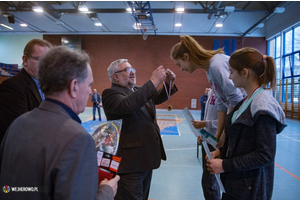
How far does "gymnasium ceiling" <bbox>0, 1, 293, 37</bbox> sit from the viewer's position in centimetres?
1128

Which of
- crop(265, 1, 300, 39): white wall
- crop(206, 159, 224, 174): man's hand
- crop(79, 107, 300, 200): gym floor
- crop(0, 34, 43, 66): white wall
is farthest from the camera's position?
crop(0, 34, 43, 66): white wall

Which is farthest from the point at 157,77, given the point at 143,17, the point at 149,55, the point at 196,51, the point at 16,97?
the point at 149,55

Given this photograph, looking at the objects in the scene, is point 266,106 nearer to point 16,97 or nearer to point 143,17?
point 16,97

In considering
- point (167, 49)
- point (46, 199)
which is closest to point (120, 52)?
point (167, 49)

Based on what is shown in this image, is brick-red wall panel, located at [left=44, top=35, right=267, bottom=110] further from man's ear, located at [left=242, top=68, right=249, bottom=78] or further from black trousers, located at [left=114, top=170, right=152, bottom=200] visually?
man's ear, located at [left=242, top=68, right=249, bottom=78]

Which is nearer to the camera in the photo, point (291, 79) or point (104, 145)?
point (104, 145)

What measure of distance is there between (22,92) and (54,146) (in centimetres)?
107

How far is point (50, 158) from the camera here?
716 millimetres

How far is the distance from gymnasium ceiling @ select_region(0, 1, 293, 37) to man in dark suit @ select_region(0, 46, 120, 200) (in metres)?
9.60

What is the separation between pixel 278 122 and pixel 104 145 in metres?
1.00

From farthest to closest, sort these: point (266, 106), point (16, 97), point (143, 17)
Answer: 1. point (143, 17)
2. point (16, 97)
3. point (266, 106)

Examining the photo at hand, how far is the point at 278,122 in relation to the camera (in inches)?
46.1

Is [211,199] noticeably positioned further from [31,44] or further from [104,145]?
[31,44]

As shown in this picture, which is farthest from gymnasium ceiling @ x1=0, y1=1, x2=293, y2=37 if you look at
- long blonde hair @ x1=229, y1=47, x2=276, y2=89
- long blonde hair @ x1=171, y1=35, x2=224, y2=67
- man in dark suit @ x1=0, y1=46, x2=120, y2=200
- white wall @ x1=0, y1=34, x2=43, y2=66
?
man in dark suit @ x1=0, y1=46, x2=120, y2=200
